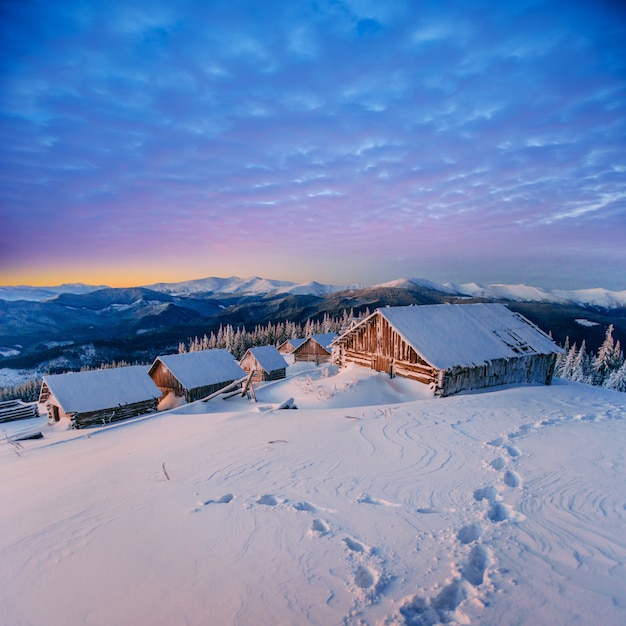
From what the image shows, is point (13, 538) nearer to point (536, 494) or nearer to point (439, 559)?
point (439, 559)

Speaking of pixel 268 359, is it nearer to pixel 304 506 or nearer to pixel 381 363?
pixel 381 363

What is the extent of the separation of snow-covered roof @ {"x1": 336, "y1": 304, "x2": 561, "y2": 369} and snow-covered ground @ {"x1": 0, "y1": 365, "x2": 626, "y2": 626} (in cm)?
834

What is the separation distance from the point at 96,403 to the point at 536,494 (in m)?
29.4

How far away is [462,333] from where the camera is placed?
21.9m

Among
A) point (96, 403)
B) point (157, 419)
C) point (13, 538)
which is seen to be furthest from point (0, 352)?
point (13, 538)

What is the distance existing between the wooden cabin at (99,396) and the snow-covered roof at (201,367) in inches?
109

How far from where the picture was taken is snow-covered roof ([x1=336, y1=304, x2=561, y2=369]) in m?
19.5

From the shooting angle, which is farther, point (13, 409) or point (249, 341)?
point (249, 341)

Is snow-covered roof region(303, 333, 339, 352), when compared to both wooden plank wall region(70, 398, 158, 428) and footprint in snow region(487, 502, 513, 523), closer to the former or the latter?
wooden plank wall region(70, 398, 158, 428)

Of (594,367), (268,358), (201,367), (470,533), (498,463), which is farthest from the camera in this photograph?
(594,367)

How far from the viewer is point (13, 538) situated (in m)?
6.31

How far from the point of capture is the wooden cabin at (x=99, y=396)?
25406 mm

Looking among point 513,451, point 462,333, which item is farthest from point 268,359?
point 513,451

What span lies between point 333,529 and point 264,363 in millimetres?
40049
